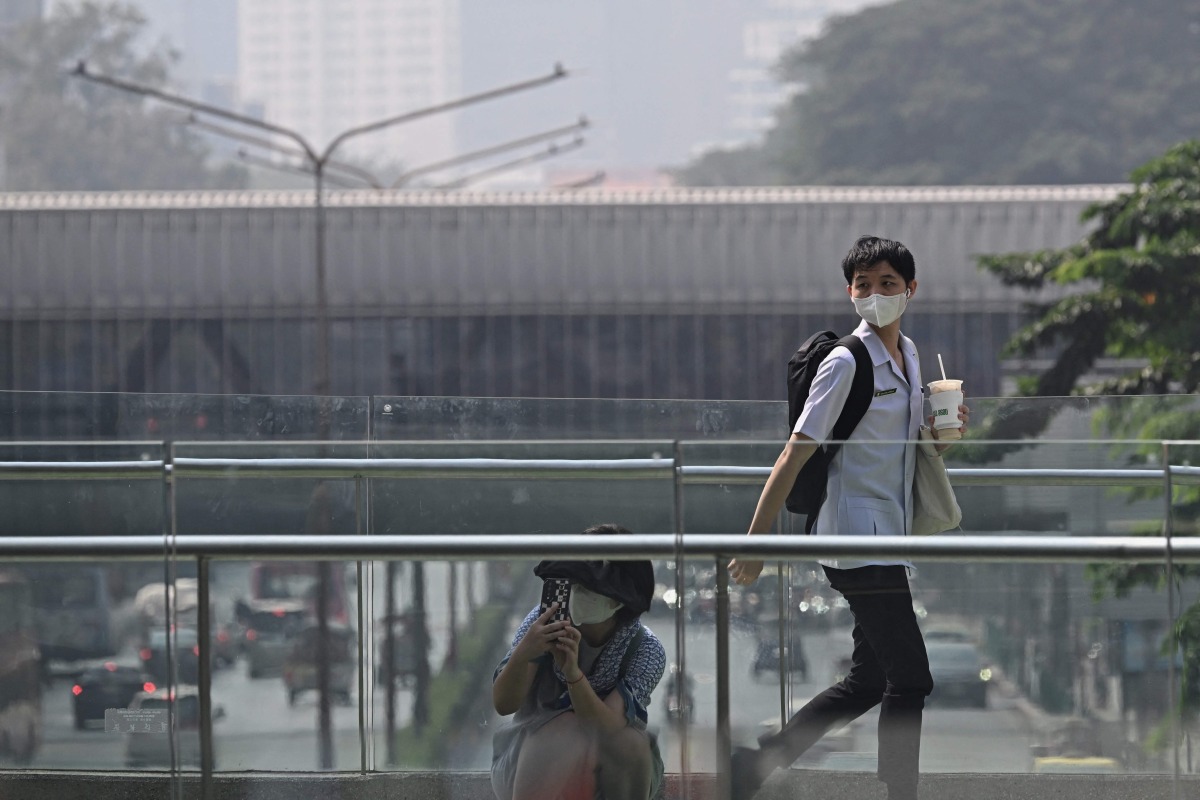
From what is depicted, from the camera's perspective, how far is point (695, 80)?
151250 mm

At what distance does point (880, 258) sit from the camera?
4.24 meters

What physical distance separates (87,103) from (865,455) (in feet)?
312

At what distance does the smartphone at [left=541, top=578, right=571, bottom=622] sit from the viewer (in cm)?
392

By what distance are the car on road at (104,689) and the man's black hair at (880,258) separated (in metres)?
1.92

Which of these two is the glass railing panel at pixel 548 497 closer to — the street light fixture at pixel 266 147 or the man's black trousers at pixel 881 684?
the man's black trousers at pixel 881 684

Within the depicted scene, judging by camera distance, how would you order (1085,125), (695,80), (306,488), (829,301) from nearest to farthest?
(306,488) → (829,301) → (1085,125) → (695,80)

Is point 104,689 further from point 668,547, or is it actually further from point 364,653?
point 668,547

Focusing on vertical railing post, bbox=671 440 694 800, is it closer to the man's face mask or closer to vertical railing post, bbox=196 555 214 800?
the man's face mask

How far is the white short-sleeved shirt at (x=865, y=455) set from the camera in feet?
12.8

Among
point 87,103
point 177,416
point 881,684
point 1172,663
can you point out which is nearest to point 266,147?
point 177,416

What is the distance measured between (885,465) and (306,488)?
4.46 feet

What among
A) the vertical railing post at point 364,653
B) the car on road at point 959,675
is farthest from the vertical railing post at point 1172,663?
the vertical railing post at point 364,653

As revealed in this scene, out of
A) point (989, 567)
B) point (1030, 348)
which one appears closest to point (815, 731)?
point (989, 567)

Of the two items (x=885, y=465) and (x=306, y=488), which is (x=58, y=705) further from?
(x=885, y=465)
